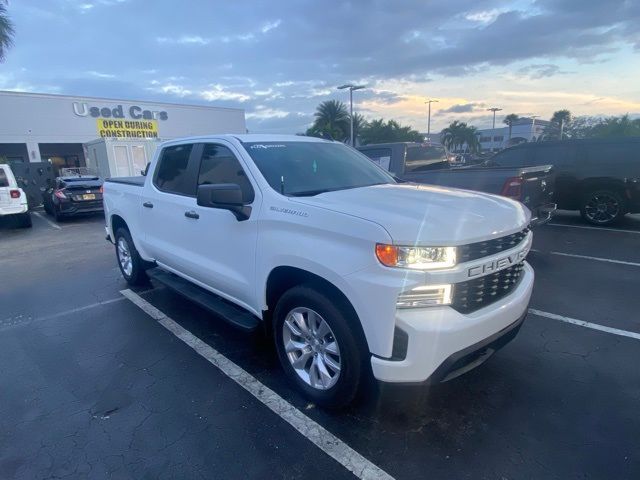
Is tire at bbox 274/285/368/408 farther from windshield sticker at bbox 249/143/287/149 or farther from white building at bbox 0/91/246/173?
white building at bbox 0/91/246/173

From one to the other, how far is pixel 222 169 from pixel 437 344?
7.88ft

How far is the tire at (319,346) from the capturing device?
252cm

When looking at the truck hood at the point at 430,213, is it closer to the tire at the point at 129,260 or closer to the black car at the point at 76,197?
the tire at the point at 129,260

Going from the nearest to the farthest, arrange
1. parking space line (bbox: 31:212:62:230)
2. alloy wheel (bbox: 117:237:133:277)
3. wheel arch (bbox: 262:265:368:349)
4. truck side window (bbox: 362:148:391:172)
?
wheel arch (bbox: 262:265:368:349), alloy wheel (bbox: 117:237:133:277), truck side window (bbox: 362:148:391:172), parking space line (bbox: 31:212:62:230)

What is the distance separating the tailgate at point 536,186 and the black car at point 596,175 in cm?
325

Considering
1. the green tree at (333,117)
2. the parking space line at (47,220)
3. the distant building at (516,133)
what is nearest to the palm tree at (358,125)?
the green tree at (333,117)

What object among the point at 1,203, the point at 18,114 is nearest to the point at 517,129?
the point at 18,114

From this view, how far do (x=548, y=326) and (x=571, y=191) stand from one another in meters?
6.33

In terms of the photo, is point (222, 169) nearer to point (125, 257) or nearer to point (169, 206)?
point (169, 206)

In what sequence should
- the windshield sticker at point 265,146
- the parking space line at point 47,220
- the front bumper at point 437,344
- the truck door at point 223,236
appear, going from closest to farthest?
1. the front bumper at point 437,344
2. the truck door at point 223,236
3. the windshield sticker at point 265,146
4. the parking space line at point 47,220

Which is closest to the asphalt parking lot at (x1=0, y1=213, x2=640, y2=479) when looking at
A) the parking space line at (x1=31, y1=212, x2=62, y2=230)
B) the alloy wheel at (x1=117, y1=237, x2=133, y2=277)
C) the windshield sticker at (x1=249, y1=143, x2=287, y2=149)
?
the alloy wheel at (x1=117, y1=237, x2=133, y2=277)

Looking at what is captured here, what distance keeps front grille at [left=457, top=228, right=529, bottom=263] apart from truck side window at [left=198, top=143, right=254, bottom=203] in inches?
64.3

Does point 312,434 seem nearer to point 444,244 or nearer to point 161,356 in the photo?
point 444,244

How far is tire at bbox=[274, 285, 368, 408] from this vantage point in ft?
8.27
